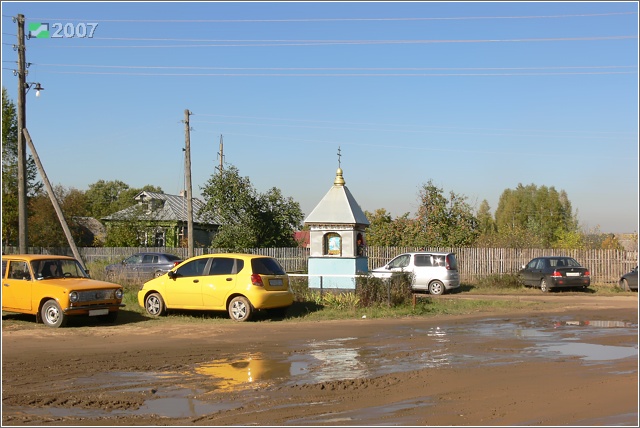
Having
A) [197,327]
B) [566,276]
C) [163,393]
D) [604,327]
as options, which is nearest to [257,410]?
[163,393]

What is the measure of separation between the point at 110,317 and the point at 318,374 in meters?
8.14

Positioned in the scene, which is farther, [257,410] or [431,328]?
[431,328]

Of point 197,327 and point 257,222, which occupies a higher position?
point 257,222

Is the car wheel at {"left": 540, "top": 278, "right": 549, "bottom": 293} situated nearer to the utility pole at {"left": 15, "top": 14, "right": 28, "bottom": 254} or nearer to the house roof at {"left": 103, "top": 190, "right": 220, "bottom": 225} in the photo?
the utility pole at {"left": 15, "top": 14, "right": 28, "bottom": 254}

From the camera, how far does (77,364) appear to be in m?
11.0

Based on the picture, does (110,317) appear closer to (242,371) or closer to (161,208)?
(242,371)

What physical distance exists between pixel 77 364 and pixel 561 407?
7.20 meters

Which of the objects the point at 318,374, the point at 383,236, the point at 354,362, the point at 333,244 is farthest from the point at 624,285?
the point at 318,374

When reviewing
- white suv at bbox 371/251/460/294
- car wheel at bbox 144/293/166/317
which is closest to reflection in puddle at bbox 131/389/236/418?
car wheel at bbox 144/293/166/317

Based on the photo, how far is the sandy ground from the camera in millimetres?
7781

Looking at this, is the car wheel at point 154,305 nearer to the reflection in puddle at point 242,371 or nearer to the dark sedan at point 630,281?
the reflection in puddle at point 242,371

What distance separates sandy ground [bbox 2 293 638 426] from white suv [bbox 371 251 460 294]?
10.4m

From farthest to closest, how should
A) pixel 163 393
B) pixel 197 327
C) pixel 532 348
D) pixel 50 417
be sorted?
pixel 197 327 < pixel 532 348 < pixel 163 393 < pixel 50 417

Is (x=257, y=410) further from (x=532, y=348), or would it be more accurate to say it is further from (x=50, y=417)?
(x=532, y=348)
